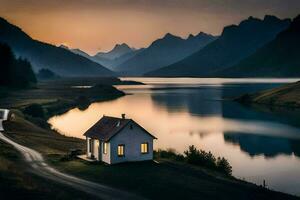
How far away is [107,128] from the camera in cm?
5850

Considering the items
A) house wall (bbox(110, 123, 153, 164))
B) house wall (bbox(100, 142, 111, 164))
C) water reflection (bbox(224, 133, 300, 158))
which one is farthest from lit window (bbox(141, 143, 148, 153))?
water reflection (bbox(224, 133, 300, 158))

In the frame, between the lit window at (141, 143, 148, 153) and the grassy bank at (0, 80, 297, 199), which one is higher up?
the lit window at (141, 143, 148, 153)

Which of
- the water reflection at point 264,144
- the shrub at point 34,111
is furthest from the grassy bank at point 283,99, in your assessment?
the shrub at point 34,111

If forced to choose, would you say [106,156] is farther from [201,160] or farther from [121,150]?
[201,160]

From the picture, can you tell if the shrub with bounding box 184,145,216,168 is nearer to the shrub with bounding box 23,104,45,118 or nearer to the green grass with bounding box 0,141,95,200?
the green grass with bounding box 0,141,95,200

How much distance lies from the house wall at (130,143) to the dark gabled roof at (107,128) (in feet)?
1.87

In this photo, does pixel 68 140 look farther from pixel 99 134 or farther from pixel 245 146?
pixel 245 146

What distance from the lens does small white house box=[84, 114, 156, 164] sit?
55.9 metres

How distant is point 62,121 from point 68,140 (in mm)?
48710

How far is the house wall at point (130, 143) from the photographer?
184 feet

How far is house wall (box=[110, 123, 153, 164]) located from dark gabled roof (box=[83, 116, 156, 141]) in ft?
1.87

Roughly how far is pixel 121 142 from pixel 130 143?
4.43ft

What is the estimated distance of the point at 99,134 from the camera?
58.7m

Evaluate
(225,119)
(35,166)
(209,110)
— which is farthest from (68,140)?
(209,110)
